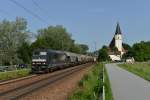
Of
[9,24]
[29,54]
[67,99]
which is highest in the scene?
[9,24]

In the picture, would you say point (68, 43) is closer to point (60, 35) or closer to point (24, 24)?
point (60, 35)

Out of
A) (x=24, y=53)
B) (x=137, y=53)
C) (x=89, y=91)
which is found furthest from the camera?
(x=137, y=53)

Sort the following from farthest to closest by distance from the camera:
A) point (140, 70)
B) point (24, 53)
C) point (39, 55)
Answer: point (24, 53) < point (140, 70) < point (39, 55)

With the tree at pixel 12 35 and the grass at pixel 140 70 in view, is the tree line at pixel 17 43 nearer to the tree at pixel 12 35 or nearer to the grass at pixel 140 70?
the tree at pixel 12 35

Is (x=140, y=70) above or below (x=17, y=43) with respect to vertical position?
below

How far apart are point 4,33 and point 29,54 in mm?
10201

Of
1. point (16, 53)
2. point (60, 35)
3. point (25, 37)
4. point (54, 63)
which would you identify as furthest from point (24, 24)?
point (54, 63)

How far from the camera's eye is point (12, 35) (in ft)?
323

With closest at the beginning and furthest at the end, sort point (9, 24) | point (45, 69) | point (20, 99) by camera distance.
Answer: point (20, 99) → point (45, 69) → point (9, 24)

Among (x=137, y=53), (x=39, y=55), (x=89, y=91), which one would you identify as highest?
(x=137, y=53)

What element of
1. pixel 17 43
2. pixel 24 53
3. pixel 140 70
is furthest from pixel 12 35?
pixel 140 70

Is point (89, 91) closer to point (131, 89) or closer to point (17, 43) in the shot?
point (131, 89)

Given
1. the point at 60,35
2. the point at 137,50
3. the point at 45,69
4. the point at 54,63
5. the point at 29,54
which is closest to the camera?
the point at 45,69

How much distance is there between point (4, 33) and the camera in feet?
321
